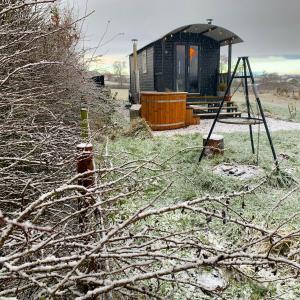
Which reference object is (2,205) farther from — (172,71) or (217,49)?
(217,49)

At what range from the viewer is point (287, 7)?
1524 centimetres

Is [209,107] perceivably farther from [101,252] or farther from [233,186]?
[101,252]

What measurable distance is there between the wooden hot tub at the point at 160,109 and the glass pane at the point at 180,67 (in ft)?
15.6

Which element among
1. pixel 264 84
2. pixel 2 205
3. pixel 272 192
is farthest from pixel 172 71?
pixel 264 84

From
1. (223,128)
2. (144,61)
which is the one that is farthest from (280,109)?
(223,128)

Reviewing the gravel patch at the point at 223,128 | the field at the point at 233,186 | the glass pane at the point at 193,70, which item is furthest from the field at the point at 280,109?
the field at the point at 233,186

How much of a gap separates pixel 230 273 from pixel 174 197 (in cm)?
173

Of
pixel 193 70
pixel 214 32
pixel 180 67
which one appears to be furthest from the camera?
pixel 193 70

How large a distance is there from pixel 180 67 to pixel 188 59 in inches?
22.6

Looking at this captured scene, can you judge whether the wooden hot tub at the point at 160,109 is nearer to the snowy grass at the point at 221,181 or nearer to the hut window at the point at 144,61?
the snowy grass at the point at 221,181

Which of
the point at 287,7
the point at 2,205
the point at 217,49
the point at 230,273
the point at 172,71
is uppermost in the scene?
the point at 287,7

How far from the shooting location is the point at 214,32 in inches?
586

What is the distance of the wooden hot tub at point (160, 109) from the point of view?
1088 cm

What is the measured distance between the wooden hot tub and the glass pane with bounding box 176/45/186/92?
4.74 meters
